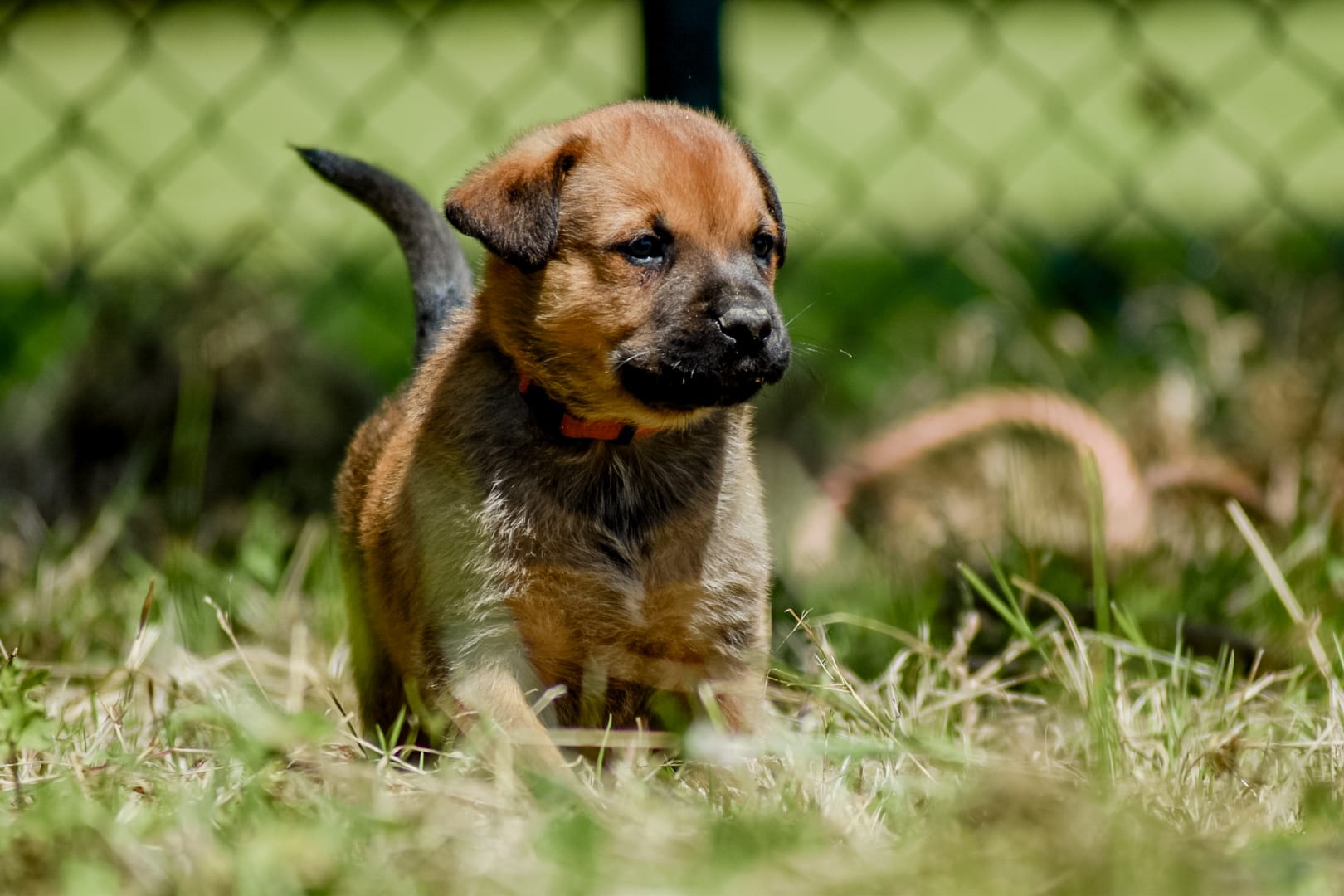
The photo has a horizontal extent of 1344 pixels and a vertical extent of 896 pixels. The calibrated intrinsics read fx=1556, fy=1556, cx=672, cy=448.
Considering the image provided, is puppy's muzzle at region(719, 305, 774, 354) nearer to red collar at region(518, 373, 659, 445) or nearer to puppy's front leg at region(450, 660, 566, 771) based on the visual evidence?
red collar at region(518, 373, 659, 445)

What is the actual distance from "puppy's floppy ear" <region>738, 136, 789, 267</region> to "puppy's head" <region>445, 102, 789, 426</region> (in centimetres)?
10

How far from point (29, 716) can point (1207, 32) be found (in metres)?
13.7

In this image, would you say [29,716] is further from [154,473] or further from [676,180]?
[154,473]

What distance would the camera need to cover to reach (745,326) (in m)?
2.75

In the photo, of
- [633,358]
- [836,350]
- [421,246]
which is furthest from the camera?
[421,246]

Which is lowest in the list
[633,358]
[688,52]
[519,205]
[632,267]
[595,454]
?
[595,454]

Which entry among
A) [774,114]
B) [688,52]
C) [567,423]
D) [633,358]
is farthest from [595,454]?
[774,114]

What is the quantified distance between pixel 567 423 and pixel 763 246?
20.5 inches

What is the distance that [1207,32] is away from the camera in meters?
14.2

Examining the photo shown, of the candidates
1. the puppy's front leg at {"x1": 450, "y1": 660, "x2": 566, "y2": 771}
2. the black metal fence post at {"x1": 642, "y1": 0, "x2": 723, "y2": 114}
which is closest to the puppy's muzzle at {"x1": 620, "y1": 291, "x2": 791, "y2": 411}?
the puppy's front leg at {"x1": 450, "y1": 660, "x2": 566, "y2": 771}

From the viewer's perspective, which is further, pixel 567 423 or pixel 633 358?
pixel 567 423

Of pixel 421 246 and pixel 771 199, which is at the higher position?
pixel 771 199

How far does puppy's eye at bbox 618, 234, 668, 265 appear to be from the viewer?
2.88 metres

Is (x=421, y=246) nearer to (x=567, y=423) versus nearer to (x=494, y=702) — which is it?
(x=567, y=423)
